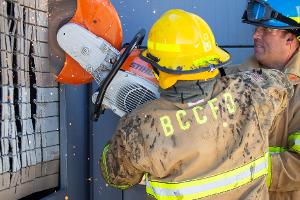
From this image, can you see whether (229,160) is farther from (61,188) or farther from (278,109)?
(61,188)

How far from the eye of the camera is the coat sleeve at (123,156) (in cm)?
198

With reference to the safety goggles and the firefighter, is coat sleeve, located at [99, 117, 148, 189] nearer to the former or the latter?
the firefighter

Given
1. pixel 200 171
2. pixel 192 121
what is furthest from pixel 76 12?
pixel 200 171

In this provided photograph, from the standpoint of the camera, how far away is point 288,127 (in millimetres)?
2523

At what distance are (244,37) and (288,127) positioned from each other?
35.1 inches

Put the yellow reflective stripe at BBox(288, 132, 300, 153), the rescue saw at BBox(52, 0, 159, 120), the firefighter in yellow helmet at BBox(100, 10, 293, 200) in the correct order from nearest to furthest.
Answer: the firefighter in yellow helmet at BBox(100, 10, 293, 200)
the rescue saw at BBox(52, 0, 159, 120)
the yellow reflective stripe at BBox(288, 132, 300, 153)

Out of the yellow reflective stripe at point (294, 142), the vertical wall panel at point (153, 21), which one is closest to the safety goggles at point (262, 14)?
the vertical wall panel at point (153, 21)

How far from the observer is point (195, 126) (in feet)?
6.38

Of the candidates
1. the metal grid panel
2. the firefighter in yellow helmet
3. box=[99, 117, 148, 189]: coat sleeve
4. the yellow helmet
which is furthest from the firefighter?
the metal grid panel

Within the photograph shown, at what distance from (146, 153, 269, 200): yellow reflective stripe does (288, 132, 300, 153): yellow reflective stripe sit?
42 cm

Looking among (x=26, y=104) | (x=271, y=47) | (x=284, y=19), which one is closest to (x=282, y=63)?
(x=271, y=47)

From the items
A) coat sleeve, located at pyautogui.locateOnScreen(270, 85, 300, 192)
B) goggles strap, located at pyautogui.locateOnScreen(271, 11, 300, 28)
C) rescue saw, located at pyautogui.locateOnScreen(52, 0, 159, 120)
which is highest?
goggles strap, located at pyautogui.locateOnScreen(271, 11, 300, 28)

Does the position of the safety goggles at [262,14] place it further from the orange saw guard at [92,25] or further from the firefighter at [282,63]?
the orange saw guard at [92,25]

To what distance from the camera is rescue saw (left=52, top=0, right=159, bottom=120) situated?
89.0 inches
